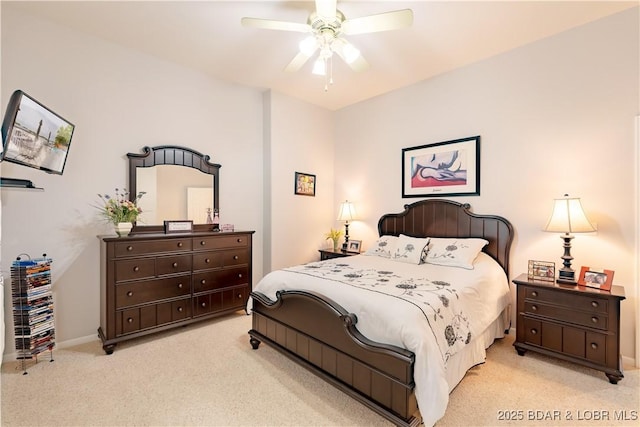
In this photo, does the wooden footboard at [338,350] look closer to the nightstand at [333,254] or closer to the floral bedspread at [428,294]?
the floral bedspread at [428,294]

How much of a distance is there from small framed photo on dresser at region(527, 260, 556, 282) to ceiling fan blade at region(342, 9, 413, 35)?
2.34 metres

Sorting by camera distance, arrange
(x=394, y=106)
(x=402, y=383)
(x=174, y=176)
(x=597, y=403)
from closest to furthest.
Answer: (x=402, y=383) → (x=597, y=403) → (x=174, y=176) → (x=394, y=106)

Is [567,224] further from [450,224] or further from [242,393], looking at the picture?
[242,393]

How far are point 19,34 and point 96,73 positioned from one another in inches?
22.0

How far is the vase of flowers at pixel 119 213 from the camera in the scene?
286 cm

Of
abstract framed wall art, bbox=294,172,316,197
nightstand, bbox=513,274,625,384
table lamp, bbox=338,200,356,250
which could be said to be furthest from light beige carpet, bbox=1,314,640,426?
abstract framed wall art, bbox=294,172,316,197

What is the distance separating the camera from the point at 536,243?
2977 millimetres

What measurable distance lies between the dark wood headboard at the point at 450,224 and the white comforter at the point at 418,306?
224 mm

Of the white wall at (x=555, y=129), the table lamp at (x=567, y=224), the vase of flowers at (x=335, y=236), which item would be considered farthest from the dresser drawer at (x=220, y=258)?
the table lamp at (x=567, y=224)

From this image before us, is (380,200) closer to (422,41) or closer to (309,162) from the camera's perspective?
(309,162)

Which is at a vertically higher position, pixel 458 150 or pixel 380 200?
pixel 458 150

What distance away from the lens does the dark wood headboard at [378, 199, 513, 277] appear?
316 cm

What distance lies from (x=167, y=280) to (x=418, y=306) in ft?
8.05

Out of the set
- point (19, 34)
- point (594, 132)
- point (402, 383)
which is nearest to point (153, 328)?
point (402, 383)
